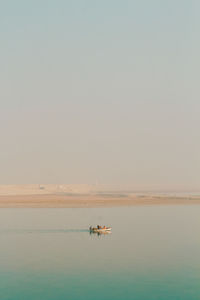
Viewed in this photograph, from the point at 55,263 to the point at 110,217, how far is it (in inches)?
2217

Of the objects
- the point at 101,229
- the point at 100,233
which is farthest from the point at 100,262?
the point at 101,229

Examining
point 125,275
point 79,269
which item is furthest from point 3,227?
point 125,275

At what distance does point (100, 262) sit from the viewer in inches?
2265

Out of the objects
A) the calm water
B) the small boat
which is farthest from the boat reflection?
the calm water

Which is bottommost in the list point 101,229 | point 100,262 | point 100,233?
point 100,262

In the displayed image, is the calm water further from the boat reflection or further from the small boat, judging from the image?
the small boat

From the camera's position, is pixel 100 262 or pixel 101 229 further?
pixel 101 229

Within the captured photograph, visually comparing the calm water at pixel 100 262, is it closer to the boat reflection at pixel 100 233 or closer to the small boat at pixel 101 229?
the boat reflection at pixel 100 233

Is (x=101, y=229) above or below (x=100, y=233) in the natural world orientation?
above

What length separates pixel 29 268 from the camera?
54.8 m

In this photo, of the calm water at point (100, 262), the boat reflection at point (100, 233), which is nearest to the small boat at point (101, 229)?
the boat reflection at point (100, 233)

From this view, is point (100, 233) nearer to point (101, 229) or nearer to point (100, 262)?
point (101, 229)

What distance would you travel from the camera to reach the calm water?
45125 mm

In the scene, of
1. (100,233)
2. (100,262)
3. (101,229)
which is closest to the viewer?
(100,262)
